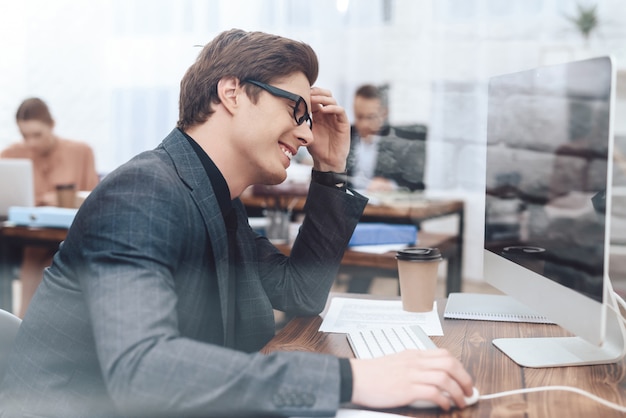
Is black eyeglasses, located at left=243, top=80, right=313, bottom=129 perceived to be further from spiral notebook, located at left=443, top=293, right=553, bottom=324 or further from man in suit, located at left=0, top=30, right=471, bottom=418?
spiral notebook, located at left=443, top=293, right=553, bottom=324

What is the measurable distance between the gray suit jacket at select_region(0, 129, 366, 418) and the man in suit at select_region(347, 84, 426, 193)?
2.36 meters

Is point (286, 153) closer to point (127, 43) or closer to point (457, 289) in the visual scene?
point (457, 289)

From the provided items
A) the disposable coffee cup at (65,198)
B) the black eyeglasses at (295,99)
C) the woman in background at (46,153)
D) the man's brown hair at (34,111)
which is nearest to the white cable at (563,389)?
the black eyeglasses at (295,99)

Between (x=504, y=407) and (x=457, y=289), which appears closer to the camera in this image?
(x=504, y=407)

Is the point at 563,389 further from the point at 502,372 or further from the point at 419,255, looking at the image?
the point at 419,255

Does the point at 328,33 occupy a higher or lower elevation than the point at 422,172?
higher

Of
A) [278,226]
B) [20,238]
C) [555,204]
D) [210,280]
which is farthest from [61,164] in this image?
[555,204]

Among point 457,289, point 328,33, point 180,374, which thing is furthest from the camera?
point 328,33

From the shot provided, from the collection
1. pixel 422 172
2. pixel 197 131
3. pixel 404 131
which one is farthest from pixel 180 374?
pixel 404 131

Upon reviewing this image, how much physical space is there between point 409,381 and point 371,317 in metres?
0.46

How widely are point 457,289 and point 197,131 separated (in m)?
1.95

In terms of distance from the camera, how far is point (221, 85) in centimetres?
110

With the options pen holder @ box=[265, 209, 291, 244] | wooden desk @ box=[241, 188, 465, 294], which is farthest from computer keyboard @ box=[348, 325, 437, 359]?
pen holder @ box=[265, 209, 291, 244]

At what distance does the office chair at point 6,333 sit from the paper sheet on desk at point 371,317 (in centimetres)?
50
